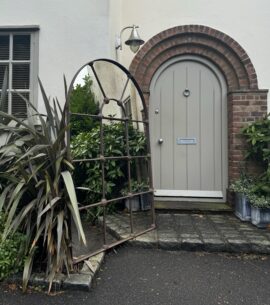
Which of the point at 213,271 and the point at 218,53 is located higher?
the point at 218,53

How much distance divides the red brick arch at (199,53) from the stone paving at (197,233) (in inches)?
76.4

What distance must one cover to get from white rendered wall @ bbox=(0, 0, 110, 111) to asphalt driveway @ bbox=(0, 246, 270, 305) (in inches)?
96.7

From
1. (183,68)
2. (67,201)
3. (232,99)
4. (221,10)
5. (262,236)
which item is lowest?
(262,236)

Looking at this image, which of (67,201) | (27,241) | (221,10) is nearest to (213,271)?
(67,201)

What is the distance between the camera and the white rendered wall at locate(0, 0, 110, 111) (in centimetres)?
412

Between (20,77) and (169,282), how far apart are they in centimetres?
329

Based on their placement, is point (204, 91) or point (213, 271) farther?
point (204, 91)

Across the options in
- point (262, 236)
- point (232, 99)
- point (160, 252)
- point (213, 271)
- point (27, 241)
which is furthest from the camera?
point (232, 99)

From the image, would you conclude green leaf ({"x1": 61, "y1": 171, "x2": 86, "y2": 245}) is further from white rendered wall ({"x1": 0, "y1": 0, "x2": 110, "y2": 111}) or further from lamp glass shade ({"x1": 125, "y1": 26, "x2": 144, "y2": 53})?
lamp glass shade ({"x1": 125, "y1": 26, "x2": 144, "y2": 53})

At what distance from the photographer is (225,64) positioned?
457 cm

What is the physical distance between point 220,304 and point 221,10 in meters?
4.02

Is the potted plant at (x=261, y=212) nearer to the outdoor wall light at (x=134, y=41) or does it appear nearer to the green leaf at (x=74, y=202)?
the green leaf at (x=74, y=202)

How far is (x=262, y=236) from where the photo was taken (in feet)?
10.8

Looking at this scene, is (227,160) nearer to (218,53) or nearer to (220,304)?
(218,53)
